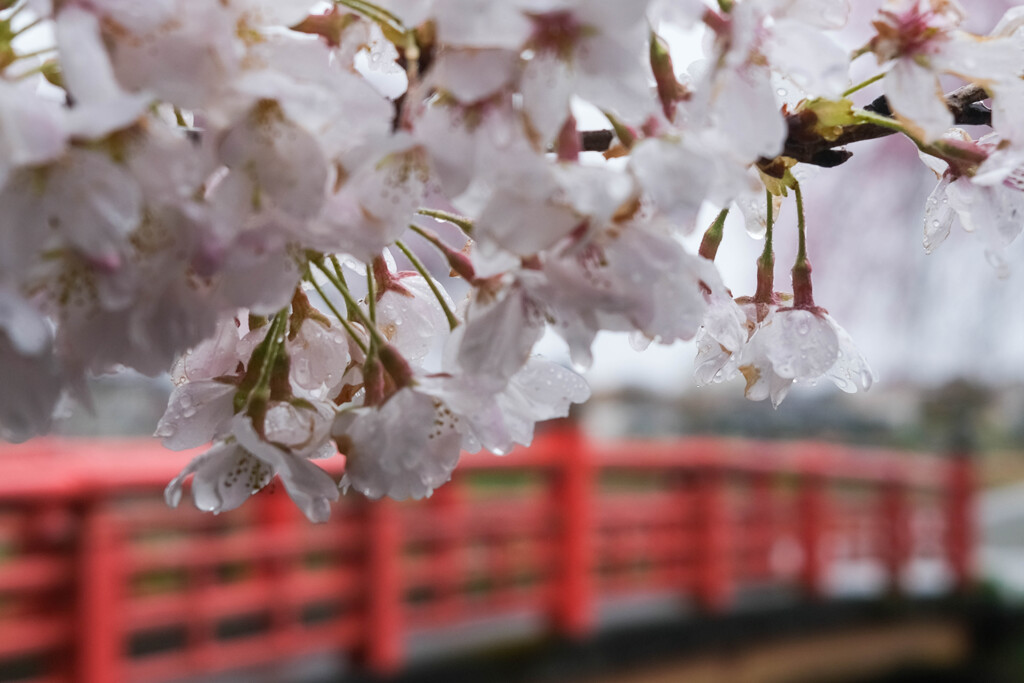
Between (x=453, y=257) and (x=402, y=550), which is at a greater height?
(x=453, y=257)

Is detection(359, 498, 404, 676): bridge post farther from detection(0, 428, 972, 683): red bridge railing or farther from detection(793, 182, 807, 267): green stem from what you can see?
detection(793, 182, 807, 267): green stem

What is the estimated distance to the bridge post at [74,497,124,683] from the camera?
7.41 ft

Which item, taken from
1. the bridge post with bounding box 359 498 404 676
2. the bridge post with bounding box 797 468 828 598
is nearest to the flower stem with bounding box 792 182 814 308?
the bridge post with bounding box 359 498 404 676

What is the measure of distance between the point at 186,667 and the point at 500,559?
1.46 meters

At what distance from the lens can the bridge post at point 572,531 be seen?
147 inches

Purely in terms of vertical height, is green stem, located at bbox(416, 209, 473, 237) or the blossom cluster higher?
the blossom cluster

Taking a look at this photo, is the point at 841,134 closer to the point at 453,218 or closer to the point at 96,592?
the point at 453,218

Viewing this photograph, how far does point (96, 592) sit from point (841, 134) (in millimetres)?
2388

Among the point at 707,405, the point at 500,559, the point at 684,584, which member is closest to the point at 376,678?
the point at 500,559

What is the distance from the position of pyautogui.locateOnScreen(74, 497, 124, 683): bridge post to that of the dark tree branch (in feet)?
7.38

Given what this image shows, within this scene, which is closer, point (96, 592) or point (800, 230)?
point (800, 230)

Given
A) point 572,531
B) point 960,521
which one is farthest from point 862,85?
point 960,521

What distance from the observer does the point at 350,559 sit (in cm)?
310

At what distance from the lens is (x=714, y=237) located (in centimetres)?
41
